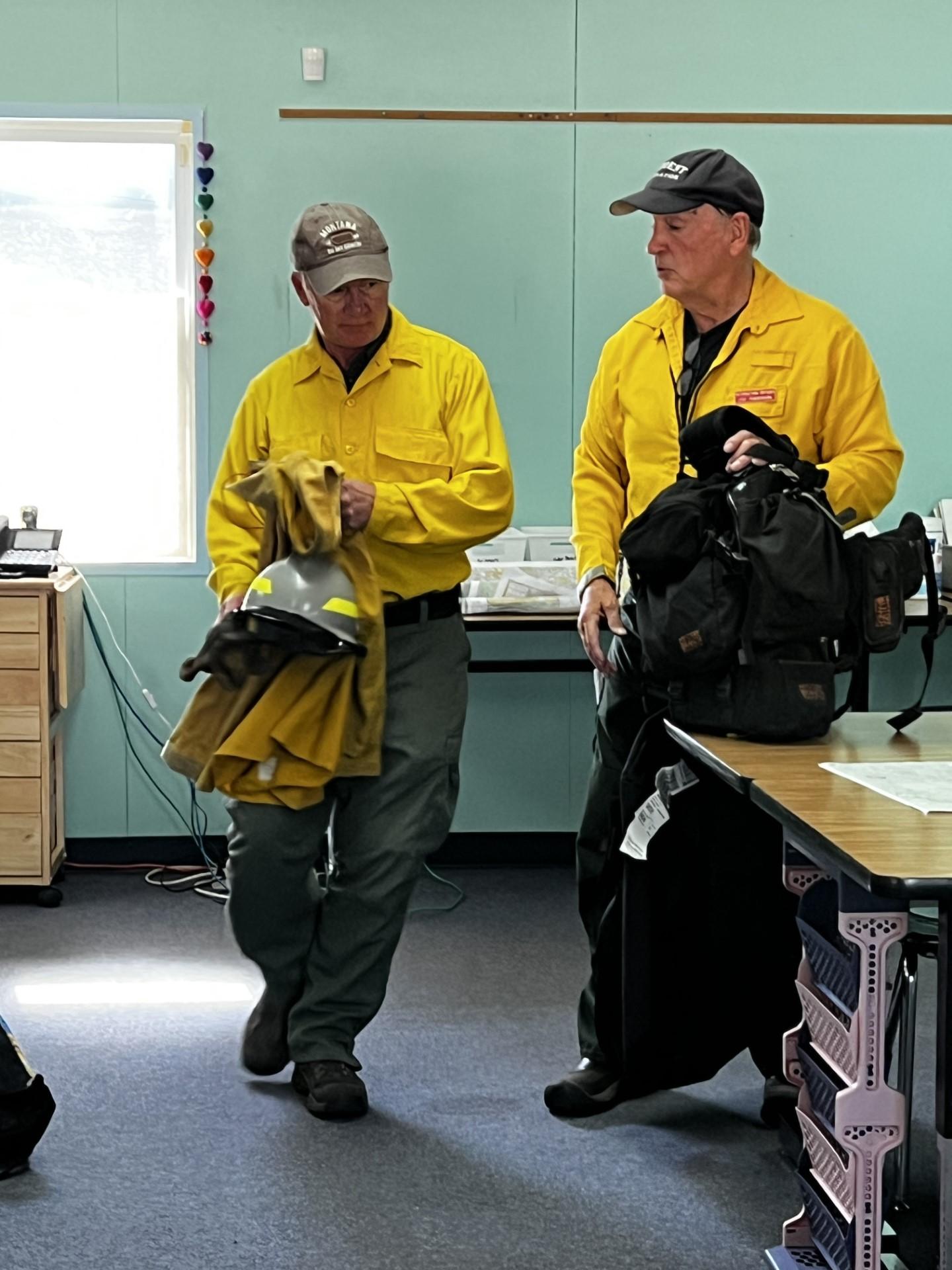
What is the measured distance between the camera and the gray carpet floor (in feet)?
7.68

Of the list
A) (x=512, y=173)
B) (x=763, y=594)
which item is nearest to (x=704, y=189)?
(x=763, y=594)

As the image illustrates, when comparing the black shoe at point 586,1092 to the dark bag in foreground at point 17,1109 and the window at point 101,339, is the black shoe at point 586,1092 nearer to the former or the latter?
the dark bag in foreground at point 17,1109

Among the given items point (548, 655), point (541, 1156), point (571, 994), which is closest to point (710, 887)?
point (541, 1156)

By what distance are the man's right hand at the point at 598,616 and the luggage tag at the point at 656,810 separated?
31cm

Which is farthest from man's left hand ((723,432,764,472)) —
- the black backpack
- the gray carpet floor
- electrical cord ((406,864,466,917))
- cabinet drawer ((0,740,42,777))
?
cabinet drawer ((0,740,42,777))

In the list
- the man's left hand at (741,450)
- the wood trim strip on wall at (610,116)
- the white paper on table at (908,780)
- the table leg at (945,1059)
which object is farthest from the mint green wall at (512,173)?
the table leg at (945,1059)

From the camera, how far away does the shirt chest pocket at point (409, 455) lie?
288 cm

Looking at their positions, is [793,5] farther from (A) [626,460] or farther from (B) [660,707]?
(B) [660,707]

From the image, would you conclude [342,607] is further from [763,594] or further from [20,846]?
[20,846]

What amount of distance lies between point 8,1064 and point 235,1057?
68 centimetres

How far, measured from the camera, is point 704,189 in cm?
270

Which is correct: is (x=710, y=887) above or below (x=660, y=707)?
below

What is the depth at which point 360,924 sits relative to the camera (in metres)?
2.87

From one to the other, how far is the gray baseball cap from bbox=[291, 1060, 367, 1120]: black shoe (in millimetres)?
1377
